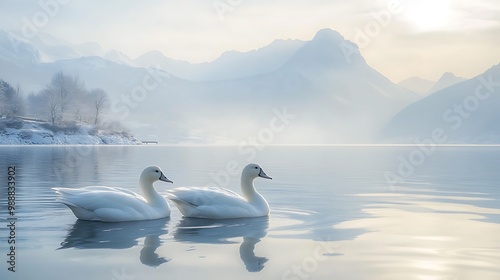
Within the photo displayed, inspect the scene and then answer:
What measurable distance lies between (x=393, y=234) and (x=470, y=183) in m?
17.9

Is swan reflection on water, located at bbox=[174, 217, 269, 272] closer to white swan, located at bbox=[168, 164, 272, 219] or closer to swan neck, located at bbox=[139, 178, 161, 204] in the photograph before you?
white swan, located at bbox=[168, 164, 272, 219]

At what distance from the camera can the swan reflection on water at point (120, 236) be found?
12689 millimetres

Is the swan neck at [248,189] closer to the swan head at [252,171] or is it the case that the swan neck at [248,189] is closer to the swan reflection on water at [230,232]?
the swan head at [252,171]

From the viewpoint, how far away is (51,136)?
404ft

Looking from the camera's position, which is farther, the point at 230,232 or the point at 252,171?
the point at 252,171

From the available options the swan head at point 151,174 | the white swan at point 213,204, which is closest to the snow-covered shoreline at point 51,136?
the swan head at point 151,174

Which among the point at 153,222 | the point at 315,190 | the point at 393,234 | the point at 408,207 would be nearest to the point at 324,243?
the point at 393,234

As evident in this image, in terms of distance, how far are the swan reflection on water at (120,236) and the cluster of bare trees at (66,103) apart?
4666 inches

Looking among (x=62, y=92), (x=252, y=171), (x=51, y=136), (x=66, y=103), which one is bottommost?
(x=252, y=171)

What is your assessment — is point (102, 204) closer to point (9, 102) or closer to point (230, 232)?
point (230, 232)

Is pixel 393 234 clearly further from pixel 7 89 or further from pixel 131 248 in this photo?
pixel 7 89

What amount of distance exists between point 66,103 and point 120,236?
131 metres

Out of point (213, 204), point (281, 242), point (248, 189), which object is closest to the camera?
point (281, 242)

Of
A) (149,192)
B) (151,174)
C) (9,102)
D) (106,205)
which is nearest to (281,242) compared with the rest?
(106,205)
